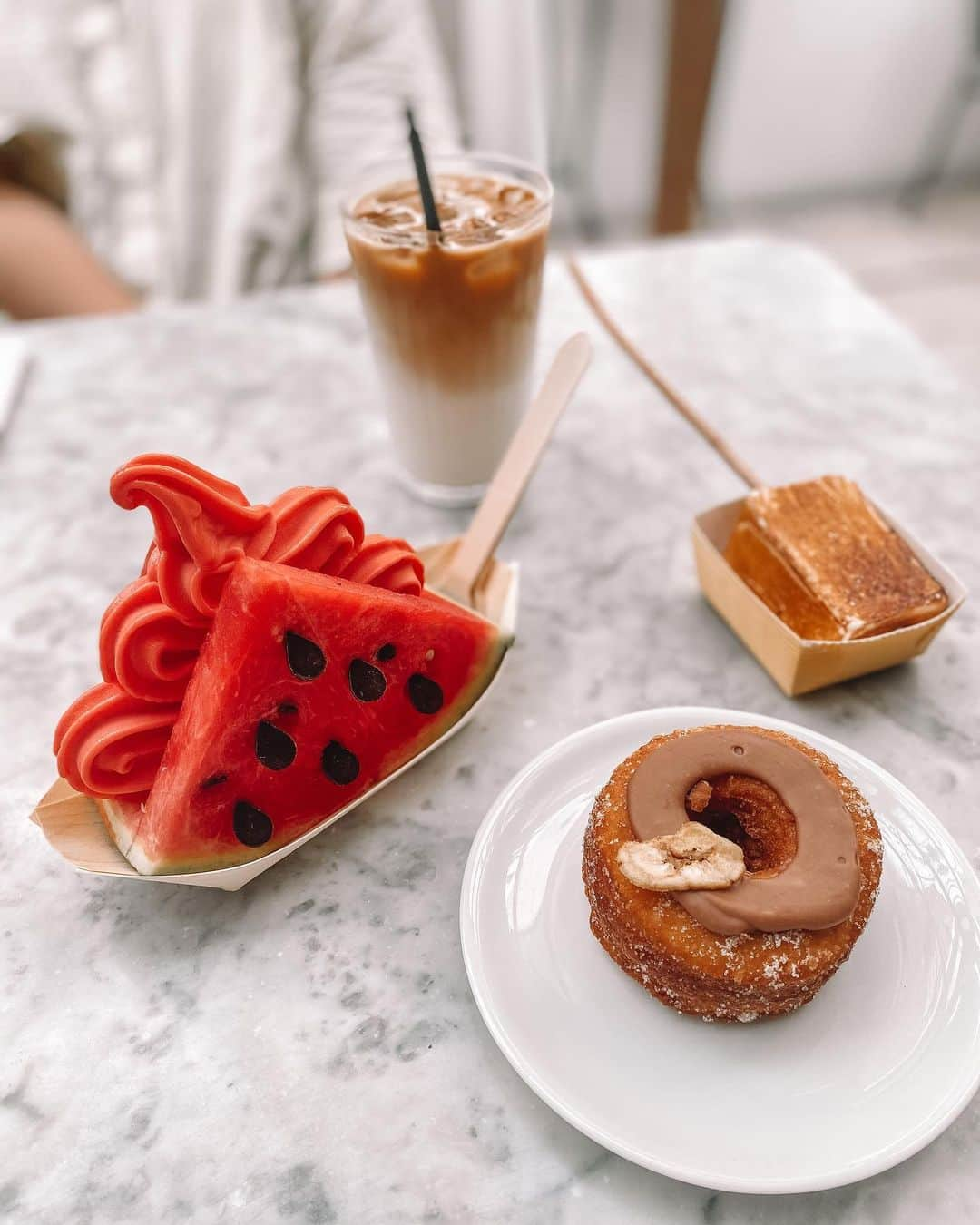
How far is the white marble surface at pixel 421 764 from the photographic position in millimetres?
578

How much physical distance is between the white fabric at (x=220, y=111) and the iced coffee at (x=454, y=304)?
3.06 feet

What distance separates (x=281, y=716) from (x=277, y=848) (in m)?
0.10

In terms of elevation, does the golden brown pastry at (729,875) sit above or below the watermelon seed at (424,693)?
above

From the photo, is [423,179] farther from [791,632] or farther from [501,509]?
[791,632]

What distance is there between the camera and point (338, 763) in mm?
746

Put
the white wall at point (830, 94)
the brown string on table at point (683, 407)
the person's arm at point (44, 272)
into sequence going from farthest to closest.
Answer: the white wall at point (830, 94), the person's arm at point (44, 272), the brown string on table at point (683, 407)

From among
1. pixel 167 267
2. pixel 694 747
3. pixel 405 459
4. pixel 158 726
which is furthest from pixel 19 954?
pixel 167 267

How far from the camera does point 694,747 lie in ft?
2.14

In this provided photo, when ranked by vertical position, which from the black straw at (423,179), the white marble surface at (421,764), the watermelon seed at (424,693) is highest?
the black straw at (423,179)

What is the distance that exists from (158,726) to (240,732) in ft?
0.23

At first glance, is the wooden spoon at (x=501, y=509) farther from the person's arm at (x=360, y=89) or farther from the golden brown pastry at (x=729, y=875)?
the person's arm at (x=360, y=89)

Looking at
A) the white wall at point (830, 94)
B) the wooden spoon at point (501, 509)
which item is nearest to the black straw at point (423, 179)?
the wooden spoon at point (501, 509)

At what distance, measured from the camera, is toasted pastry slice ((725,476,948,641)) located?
0.81 metres

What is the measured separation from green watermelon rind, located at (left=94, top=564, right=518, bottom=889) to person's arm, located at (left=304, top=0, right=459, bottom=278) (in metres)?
1.37
